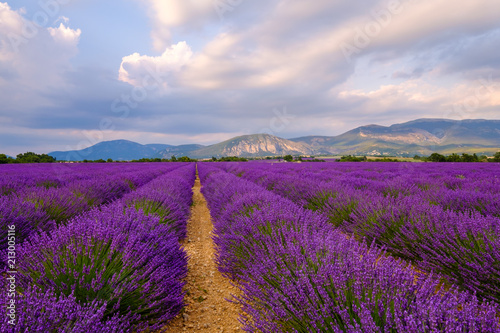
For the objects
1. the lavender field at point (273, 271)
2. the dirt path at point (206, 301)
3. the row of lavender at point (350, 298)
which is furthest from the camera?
the dirt path at point (206, 301)

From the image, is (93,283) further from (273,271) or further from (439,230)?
(439,230)

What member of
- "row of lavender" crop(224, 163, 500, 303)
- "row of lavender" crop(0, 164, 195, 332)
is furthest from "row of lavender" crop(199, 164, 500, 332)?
"row of lavender" crop(0, 164, 195, 332)

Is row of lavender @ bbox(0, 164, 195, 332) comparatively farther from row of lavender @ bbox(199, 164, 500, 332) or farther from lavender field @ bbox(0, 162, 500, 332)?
row of lavender @ bbox(199, 164, 500, 332)

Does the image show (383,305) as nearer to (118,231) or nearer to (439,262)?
(439,262)

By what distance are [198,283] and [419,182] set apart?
22.1 feet

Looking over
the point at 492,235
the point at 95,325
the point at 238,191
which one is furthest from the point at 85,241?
the point at 492,235

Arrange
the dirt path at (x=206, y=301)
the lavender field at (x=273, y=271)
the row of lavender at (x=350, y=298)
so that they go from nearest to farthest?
the row of lavender at (x=350, y=298) → the lavender field at (x=273, y=271) → the dirt path at (x=206, y=301)

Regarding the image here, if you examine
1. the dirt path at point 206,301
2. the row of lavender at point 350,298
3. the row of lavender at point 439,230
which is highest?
the row of lavender at point 350,298

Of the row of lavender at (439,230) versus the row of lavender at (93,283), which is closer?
the row of lavender at (93,283)

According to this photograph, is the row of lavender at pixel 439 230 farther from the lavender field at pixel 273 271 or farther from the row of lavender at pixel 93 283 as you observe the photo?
the row of lavender at pixel 93 283

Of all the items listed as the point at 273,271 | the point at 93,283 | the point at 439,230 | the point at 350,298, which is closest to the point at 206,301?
the point at 273,271

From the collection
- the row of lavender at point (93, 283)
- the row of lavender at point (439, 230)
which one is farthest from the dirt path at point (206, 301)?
the row of lavender at point (439, 230)

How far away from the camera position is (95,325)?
1.06 meters

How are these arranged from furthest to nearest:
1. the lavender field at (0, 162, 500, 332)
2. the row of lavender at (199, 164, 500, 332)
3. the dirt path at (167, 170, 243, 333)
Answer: the dirt path at (167, 170, 243, 333)
the lavender field at (0, 162, 500, 332)
the row of lavender at (199, 164, 500, 332)
